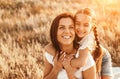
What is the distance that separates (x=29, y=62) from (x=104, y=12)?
0.76m

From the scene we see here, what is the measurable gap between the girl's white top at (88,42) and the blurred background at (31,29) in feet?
2.94

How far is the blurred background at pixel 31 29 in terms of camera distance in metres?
2.75

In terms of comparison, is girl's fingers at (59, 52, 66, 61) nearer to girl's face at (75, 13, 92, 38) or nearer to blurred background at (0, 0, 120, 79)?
girl's face at (75, 13, 92, 38)

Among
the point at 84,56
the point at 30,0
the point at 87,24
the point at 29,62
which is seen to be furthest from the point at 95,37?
the point at 30,0

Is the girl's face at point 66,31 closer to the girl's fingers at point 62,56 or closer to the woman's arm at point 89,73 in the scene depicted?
the girl's fingers at point 62,56

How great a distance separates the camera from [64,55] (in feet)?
6.15

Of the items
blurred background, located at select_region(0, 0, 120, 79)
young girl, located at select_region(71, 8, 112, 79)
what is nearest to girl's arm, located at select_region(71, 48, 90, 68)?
young girl, located at select_region(71, 8, 112, 79)

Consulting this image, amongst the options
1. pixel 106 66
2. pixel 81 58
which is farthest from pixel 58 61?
pixel 106 66

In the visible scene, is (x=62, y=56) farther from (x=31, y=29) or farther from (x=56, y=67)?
(x=31, y=29)

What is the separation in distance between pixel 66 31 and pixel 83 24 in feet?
0.37

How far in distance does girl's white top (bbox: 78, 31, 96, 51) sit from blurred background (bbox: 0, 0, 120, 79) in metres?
0.90

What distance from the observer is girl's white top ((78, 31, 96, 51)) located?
1.82 meters

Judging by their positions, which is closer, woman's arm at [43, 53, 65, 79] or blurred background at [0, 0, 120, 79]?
woman's arm at [43, 53, 65, 79]

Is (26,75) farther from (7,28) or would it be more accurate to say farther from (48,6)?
(48,6)
